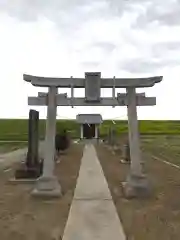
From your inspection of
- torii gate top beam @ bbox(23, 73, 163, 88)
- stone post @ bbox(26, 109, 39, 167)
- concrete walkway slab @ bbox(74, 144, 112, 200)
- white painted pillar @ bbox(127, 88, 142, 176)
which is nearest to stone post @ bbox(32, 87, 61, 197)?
torii gate top beam @ bbox(23, 73, 163, 88)

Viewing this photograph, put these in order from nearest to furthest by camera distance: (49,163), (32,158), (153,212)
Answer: (153,212) < (49,163) < (32,158)

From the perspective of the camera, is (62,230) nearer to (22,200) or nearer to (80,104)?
(22,200)

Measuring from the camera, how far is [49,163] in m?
10.5

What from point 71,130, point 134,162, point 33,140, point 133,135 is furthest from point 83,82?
point 71,130

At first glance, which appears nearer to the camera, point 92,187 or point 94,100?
point 94,100

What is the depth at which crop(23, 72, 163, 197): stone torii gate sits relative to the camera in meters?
10.5

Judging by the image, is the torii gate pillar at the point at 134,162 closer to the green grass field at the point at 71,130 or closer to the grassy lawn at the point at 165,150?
the grassy lawn at the point at 165,150

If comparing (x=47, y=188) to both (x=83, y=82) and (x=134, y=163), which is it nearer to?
(x=134, y=163)

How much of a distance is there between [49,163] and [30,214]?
2.34 metres

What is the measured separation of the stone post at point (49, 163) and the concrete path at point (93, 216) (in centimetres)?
60

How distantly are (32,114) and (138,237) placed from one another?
8.22 meters

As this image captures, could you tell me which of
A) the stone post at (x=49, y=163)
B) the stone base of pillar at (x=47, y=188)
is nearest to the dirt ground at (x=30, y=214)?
the stone base of pillar at (x=47, y=188)

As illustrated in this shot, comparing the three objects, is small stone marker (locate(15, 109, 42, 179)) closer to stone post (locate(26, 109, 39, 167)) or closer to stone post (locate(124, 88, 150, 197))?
stone post (locate(26, 109, 39, 167))

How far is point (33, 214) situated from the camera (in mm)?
8258
